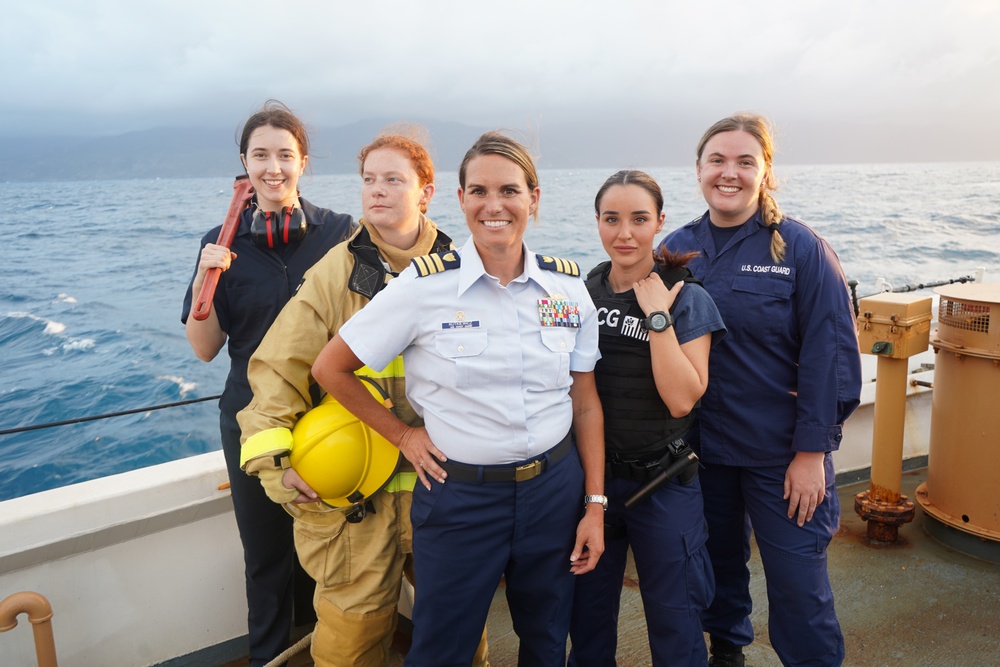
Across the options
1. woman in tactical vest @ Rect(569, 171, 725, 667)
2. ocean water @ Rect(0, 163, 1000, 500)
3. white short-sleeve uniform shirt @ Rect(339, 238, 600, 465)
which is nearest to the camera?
white short-sleeve uniform shirt @ Rect(339, 238, 600, 465)

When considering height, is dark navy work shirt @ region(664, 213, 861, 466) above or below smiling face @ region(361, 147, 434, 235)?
below

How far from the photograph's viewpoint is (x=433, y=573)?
1.73m

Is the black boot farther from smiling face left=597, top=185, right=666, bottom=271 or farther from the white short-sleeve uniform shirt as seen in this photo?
smiling face left=597, top=185, right=666, bottom=271

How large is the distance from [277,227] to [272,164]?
0.62ft

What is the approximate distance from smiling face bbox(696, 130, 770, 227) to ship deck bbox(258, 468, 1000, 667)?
160 centimetres

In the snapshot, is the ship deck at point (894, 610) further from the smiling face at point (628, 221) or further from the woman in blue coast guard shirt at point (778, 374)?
the smiling face at point (628, 221)

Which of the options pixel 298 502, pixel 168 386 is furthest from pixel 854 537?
pixel 168 386

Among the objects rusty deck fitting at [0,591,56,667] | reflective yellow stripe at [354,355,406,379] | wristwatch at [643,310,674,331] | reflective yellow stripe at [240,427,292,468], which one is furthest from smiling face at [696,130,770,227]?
rusty deck fitting at [0,591,56,667]

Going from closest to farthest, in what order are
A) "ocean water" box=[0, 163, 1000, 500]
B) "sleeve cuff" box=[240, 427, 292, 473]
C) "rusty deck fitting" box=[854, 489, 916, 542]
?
1. "sleeve cuff" box=[240, 427, 292, 473]
2. "rusty deck fitting" box=[854, 489, 916, 542]
3. "ocean water" box=[0, 163, 1000, 500]

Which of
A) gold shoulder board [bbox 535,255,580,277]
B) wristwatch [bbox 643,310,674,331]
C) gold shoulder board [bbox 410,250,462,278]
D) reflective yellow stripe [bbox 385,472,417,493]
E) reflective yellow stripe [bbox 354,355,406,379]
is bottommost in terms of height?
reflective yellow stripe [bbox 385,472,417,493]

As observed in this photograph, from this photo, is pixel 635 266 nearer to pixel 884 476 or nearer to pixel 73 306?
pixel 884 476

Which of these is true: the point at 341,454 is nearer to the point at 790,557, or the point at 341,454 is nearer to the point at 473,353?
the point at 473,353

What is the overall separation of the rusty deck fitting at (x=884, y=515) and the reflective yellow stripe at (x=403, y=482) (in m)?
2.37

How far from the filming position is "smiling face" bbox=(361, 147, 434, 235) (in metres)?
1.93
